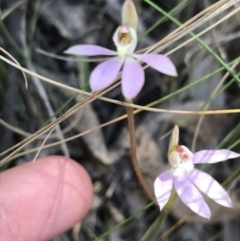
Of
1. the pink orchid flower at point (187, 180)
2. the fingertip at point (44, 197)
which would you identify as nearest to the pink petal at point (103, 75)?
the pink orchid flower at point (187, 180)

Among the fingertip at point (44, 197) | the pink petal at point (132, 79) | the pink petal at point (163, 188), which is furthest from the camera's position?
the fingertip at point (44, 197)

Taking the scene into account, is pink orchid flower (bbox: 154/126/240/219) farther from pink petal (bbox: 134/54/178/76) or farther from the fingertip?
the fingertip

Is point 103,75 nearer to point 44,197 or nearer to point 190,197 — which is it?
point 190,197

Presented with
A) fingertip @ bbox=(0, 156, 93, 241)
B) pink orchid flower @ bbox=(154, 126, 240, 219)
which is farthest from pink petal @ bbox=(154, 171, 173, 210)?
fingertip @ bbox=(0, 156, 93, 241)

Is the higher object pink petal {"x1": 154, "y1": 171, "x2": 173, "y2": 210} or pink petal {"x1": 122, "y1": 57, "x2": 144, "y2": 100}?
pink petal {"x1": 122, "y1": 57, "x2": 144, "y2": 100}

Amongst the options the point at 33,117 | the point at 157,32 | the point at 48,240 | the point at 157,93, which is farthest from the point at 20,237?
the point at 157,32

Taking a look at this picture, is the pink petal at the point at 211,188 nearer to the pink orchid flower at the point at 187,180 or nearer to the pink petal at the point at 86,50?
the pink orchid flower at the point at 187,180

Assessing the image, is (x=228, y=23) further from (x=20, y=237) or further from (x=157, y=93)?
(x=20, y=237)
